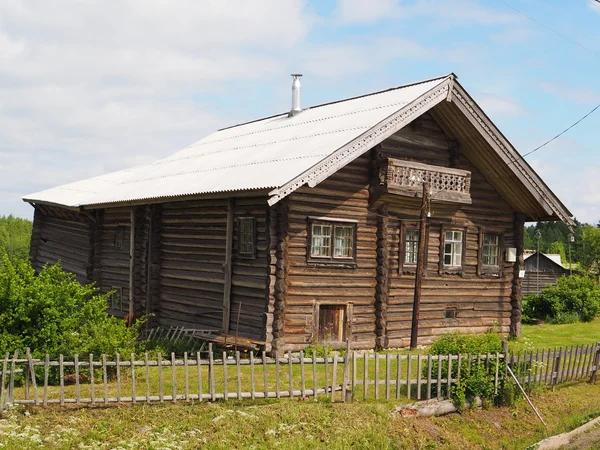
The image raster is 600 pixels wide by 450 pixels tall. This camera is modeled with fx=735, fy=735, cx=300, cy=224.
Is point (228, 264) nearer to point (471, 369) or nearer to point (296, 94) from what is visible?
point (471, 369)

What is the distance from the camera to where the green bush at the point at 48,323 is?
16.1 metres

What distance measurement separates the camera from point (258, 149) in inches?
957

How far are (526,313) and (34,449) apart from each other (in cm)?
2650

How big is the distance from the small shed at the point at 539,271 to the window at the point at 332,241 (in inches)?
1449

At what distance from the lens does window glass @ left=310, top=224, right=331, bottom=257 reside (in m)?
20.2

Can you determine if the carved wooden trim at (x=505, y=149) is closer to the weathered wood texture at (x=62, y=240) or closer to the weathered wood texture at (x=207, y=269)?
the weathered wood texture at (x=207, y=269)

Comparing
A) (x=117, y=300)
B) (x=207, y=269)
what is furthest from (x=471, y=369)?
(x=117, y=300)

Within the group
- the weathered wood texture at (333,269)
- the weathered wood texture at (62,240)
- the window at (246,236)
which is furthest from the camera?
the weathered wood texture at (62,240)

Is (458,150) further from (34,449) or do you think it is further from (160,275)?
(34,449)

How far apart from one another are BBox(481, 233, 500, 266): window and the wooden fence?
22.5ft

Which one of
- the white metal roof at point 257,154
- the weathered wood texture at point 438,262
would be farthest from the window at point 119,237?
the weathered wood texture at point 438,262

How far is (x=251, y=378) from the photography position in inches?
560

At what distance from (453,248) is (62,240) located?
1787cm

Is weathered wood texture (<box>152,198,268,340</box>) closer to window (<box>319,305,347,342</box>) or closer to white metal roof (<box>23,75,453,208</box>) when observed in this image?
white metal roof (<box>23,75,453,208</box>)
